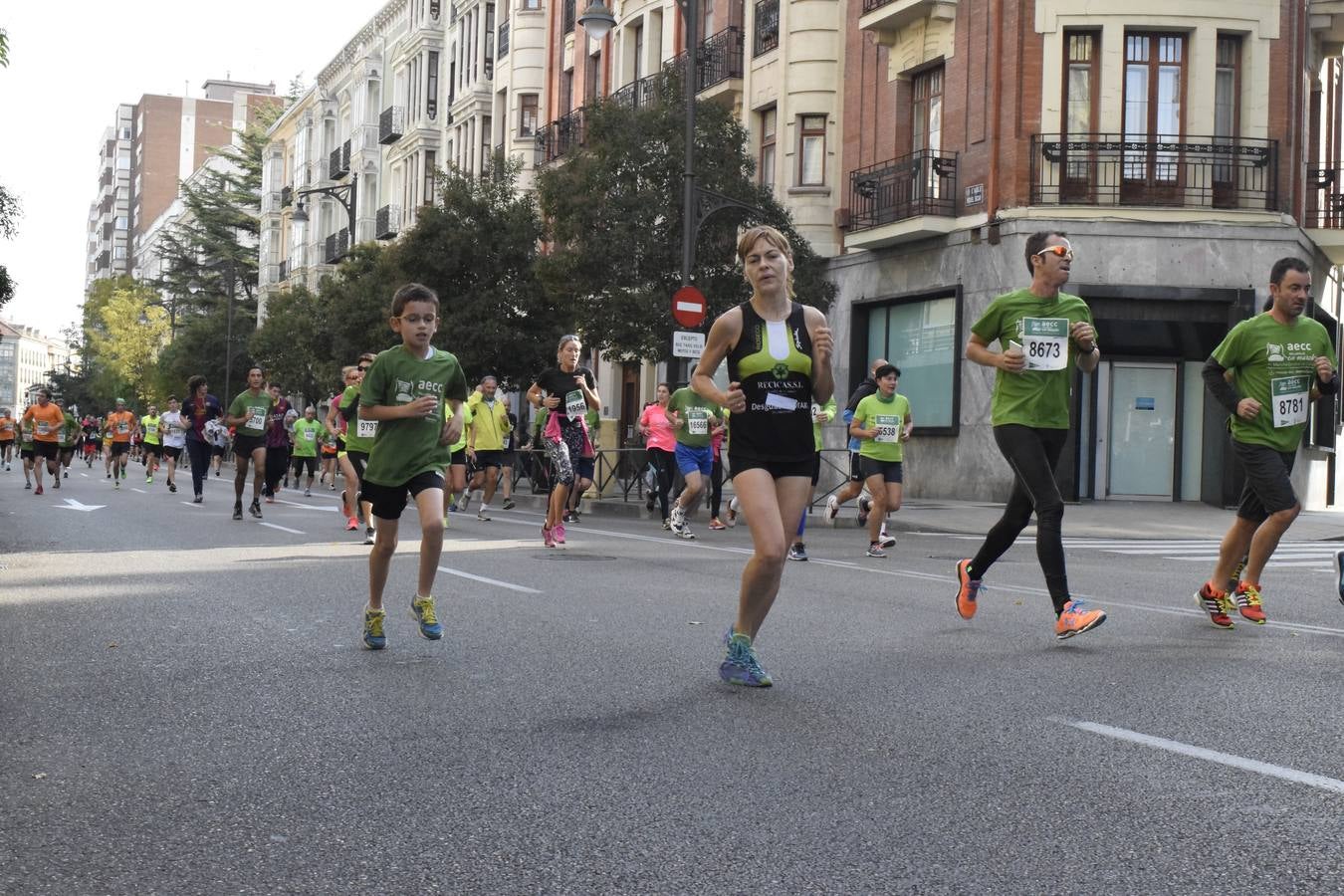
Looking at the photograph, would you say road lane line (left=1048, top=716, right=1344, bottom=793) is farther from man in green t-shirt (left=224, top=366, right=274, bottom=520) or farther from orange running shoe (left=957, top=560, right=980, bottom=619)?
man in green t-shirt (left=224, top=366, right=274, bottom=520)

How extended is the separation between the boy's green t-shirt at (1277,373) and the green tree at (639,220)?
1763cm

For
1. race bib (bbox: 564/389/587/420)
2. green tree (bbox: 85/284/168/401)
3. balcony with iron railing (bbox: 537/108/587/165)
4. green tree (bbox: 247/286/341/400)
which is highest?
balcony with iron railing (bbox: 537/108/587/165)

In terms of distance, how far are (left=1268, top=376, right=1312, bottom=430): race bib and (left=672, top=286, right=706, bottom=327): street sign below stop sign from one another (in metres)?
15.0

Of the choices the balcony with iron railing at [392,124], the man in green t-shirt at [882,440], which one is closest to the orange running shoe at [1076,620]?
the man in green t-shirt at [882,440]

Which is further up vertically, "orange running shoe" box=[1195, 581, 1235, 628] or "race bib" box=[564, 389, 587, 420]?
"race bib" box=[564, 389, 587, 420]

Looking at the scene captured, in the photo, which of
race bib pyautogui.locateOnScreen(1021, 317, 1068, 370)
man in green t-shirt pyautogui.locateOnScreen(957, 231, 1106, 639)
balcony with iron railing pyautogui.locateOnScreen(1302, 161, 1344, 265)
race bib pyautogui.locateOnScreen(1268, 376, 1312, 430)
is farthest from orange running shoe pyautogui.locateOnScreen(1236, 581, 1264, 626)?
balcony with iron railing pyautogui.locateOnScreen(1302, 161, 1344, 265)

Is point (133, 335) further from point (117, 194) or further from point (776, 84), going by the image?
point (117, 194)

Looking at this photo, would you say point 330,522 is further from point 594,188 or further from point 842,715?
point 842,715

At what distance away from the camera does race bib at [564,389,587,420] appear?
50.2 feet

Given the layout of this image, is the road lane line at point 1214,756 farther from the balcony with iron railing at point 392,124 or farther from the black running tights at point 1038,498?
the balcony with iron railing at point 392,124

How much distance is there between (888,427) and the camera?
14.6 meters

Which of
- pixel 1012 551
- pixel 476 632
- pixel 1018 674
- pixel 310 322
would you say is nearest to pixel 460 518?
pixel 1012 551

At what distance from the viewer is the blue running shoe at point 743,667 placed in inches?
250

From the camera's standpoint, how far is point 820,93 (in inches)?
1240
